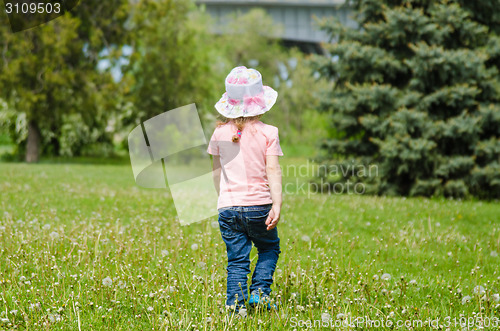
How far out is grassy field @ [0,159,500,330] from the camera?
3.32 meters

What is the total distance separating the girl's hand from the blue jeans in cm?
8

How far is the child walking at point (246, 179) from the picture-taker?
3.50 m

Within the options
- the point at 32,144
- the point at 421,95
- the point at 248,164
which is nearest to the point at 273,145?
the point at 248,164

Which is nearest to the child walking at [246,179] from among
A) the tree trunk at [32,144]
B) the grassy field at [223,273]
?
the grassy field at [223,273]

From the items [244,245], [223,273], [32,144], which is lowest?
[223,273]

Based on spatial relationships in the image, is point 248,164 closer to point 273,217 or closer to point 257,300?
point 273,217

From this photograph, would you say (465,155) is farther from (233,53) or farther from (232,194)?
(233,53)

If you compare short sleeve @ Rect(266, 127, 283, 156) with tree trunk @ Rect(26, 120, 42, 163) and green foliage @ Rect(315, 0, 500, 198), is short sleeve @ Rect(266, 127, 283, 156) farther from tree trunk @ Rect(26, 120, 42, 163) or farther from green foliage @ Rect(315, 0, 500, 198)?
tree trunk @ Rect(26, 120, 42, 163)

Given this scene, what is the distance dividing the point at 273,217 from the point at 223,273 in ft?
3.96

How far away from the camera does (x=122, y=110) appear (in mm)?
25969

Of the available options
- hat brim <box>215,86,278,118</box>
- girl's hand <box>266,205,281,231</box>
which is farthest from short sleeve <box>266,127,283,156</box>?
girl's hand <box>266,205,281,231</box>

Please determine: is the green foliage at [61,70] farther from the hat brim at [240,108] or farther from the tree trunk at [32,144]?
the hat brim at [240,108]

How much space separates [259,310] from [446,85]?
10.1 m

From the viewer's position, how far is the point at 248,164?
355 cm
